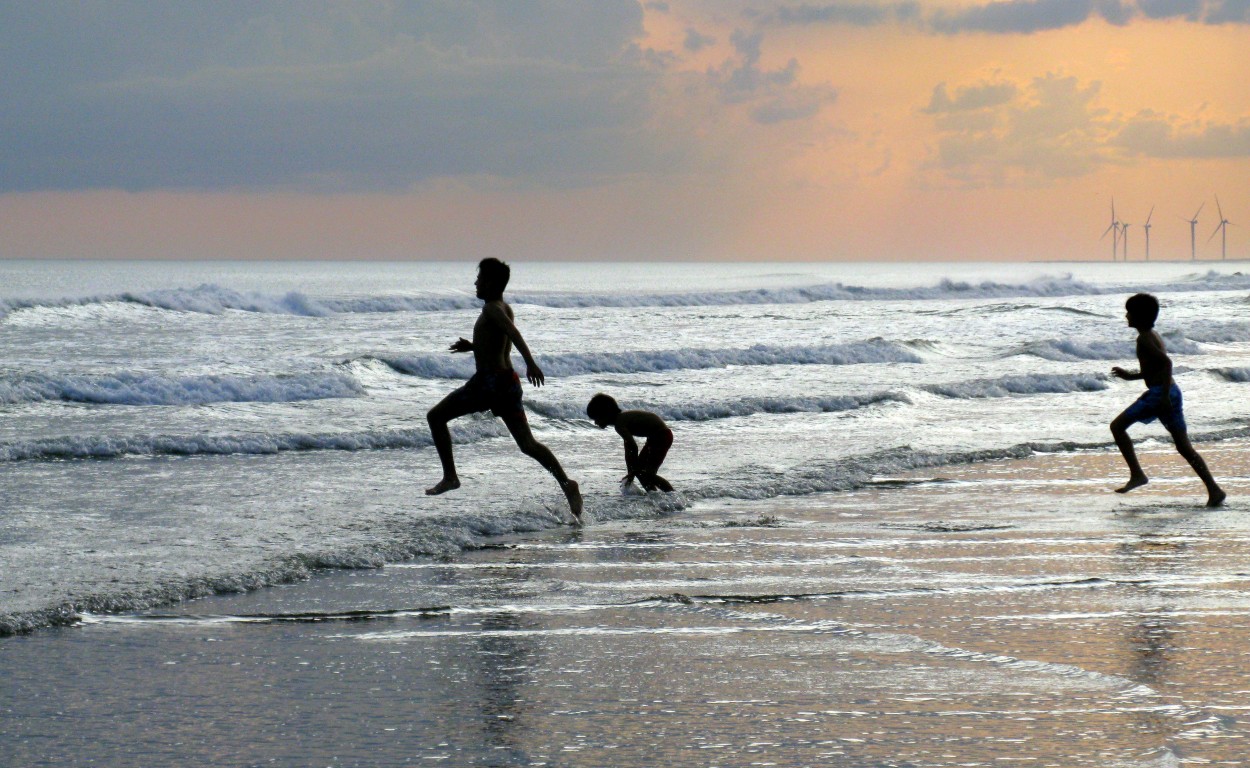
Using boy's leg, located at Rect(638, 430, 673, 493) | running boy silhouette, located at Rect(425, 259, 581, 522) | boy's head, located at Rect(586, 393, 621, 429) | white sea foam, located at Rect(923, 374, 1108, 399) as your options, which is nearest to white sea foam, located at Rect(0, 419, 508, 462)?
boy's head, located at Rect(586, 393, 621, 429)

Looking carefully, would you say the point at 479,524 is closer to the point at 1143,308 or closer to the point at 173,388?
the point at 1143,308

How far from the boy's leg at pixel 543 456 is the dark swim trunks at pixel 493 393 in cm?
7

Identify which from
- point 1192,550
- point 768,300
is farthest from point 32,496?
point 768,300

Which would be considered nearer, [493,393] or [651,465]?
[493,393]

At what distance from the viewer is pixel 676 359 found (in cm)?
2981

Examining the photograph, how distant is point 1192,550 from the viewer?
25.7 ft

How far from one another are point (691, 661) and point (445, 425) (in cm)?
450

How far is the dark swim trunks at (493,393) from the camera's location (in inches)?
367

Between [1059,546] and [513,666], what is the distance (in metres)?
4.22

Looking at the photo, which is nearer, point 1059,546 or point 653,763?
point 653,763

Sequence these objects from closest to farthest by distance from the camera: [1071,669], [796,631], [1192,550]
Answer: [1071,669]
[796,631]
[1192,550]

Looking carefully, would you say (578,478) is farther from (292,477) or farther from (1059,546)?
(1059,546)

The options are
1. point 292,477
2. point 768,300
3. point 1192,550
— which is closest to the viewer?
point 1192,550

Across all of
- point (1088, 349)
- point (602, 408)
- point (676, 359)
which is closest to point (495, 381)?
point (602, 408)
